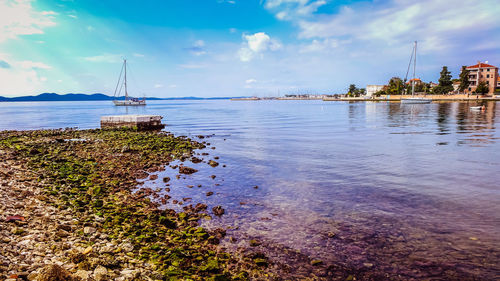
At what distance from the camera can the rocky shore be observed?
588cm

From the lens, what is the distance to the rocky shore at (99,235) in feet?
19.3

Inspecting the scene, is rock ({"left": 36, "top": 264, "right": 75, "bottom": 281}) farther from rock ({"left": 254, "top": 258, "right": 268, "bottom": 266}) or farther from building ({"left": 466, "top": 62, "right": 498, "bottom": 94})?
building ({"left": 466, "top": 62, "right": 498, "bottom": 94})

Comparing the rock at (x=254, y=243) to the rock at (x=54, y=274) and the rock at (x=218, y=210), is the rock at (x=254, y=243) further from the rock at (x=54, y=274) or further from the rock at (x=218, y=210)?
the rock at (x=54, y=274)

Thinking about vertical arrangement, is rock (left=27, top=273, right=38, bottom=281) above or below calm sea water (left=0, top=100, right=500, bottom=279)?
above

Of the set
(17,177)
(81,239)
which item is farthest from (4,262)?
(17,177)

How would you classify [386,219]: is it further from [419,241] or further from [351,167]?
[351,167]

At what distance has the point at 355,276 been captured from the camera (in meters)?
6.36

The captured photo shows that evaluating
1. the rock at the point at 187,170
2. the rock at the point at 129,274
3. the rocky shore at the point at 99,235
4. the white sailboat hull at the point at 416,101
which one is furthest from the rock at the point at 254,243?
the white sailboat hull at the point at 416,101

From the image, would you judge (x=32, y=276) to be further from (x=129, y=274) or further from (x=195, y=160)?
(x=195, y=160)

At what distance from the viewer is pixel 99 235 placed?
Answer: 24.8 ft

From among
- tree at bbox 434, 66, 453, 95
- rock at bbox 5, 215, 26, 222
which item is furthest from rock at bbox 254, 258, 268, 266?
tree at bbox 434, 66, 453, 95

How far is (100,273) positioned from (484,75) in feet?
680

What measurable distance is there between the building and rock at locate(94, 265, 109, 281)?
196943 mm

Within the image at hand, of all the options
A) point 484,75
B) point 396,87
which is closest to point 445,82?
point 484,75
